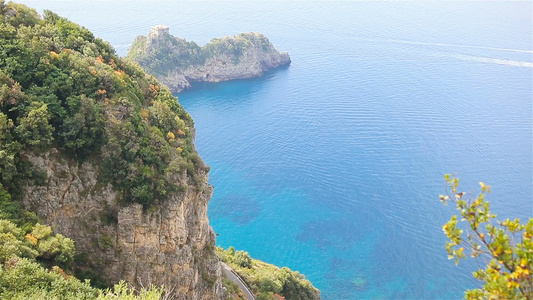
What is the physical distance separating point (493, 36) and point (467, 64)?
24504 millimetres

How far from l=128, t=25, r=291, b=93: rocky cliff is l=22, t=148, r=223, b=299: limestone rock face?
309 ft

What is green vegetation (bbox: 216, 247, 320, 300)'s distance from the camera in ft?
139

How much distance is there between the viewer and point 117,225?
82.7 ft

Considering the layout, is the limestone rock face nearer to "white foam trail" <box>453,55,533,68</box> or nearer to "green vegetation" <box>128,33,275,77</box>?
"green vegetation" <box>128,33,275,77</box>

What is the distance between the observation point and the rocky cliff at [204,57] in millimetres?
119562

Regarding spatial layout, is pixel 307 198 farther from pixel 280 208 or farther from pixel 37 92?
pixel 37 92

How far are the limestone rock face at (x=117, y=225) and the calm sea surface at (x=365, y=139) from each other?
31393mm

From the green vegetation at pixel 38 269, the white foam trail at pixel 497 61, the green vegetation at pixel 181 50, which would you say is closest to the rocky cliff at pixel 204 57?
the green vegetation at pixel 181 50

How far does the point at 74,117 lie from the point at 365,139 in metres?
67.7

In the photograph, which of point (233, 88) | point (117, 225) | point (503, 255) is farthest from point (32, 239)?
point (233, 88)

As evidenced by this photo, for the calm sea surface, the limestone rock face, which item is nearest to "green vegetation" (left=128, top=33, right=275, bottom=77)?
the calm sea surface

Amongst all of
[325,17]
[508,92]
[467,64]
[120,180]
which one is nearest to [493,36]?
[467,64]

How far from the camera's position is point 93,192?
969 inches

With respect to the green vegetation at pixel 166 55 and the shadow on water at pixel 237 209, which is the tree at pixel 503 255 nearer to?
the shadow on water at pixel 237 209
